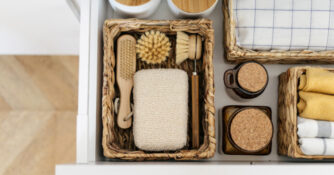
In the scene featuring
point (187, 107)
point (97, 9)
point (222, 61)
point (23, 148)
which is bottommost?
point (23, 148)

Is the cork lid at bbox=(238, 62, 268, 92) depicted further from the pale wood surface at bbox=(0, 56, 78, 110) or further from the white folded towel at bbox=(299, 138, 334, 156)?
the pale wood surface at bbox=(0, 56, 78, 110)

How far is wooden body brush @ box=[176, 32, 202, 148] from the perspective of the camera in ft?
2.61

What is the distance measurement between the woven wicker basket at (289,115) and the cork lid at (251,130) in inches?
2.3

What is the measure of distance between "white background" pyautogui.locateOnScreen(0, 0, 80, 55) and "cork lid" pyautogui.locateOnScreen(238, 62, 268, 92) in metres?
0.50

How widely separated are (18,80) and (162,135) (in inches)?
38.5

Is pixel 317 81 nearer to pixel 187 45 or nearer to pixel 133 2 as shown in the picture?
pixel 187 45

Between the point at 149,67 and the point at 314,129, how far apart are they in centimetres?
45

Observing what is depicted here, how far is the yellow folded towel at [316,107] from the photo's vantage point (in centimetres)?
74

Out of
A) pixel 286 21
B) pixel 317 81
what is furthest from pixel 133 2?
pixel 317 81

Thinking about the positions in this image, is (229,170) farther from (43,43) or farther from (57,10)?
(43,43)

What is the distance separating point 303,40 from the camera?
30.8 inches

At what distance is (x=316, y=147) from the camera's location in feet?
2.39

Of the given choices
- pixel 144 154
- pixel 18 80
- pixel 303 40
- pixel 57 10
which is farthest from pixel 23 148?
pixel 303 40

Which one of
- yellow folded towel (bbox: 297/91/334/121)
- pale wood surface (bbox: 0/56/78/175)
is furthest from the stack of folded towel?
pale wood surface (bbox: 0/56/78/175)
